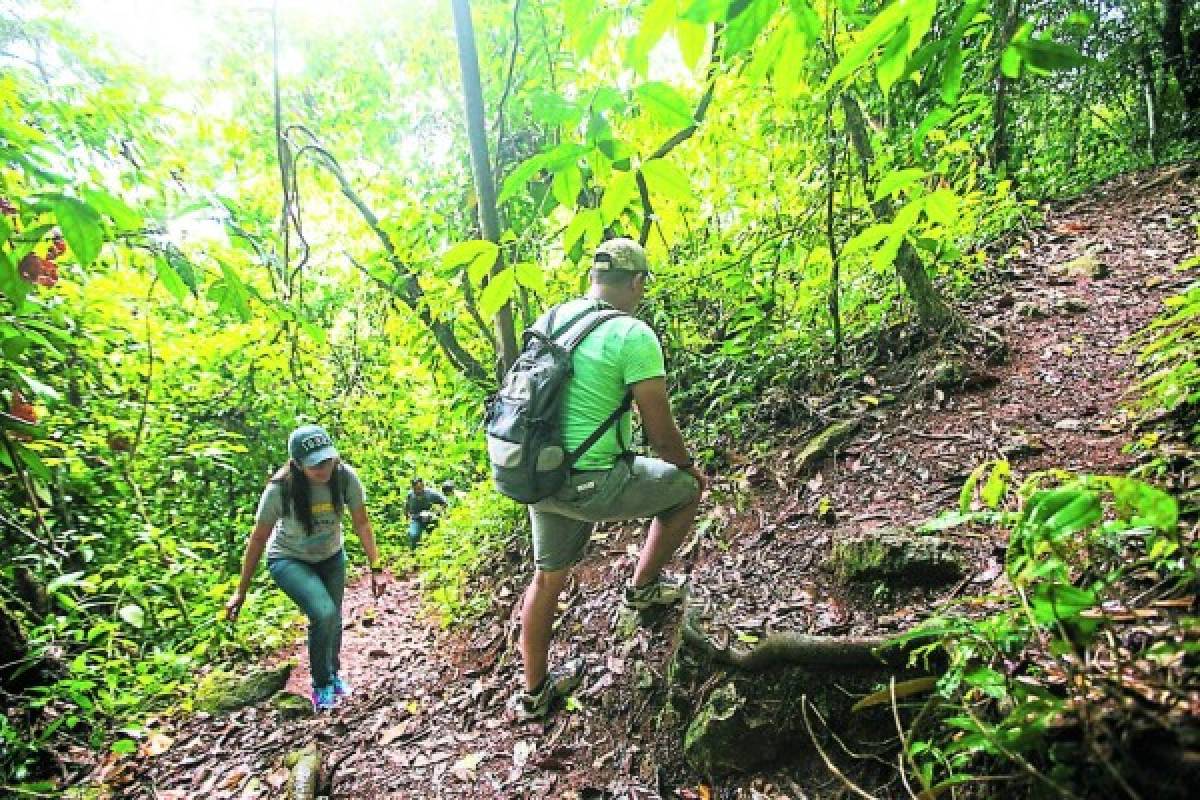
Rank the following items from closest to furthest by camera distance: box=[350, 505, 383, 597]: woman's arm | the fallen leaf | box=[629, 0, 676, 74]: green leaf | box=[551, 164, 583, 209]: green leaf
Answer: box=[629, 0, 676, 74]: green leaf → box=[551, 164, 583, 209]: green leaf → the fallen leaf → box=[350, 505, 383, 597]: woman's arm

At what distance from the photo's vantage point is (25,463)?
2.51m

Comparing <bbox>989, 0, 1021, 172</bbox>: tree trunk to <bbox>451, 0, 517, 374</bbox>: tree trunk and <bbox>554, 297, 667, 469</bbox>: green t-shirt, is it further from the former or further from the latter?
<bbox>554, 297, 667, 469</bbox>: green t-shirt

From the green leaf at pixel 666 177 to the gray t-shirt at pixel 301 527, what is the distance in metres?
4.02

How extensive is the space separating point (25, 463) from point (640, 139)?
479 centimetres

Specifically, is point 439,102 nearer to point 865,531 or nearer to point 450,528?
point 450,528

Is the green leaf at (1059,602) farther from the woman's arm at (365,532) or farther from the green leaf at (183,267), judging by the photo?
the woman's arm at (365,532)

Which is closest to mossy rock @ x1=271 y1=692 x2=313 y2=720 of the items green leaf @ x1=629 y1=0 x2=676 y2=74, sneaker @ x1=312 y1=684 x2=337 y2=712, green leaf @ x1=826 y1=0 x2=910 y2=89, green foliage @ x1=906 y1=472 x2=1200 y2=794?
sneaker @ x1=312 y1=684 x2=337 y2=712

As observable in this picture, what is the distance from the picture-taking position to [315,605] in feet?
15.0

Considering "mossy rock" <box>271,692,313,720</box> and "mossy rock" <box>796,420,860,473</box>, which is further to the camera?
"mossy rock" <box>271,692,313,720</box>

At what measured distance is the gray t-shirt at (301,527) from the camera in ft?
15.1

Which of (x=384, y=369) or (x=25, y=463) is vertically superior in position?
(x=25, y=463)

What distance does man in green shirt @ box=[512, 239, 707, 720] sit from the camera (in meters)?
3.01

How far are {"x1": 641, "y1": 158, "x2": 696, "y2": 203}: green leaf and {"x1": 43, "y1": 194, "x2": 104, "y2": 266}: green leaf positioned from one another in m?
1.58

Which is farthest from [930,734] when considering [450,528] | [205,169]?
[205,169]
